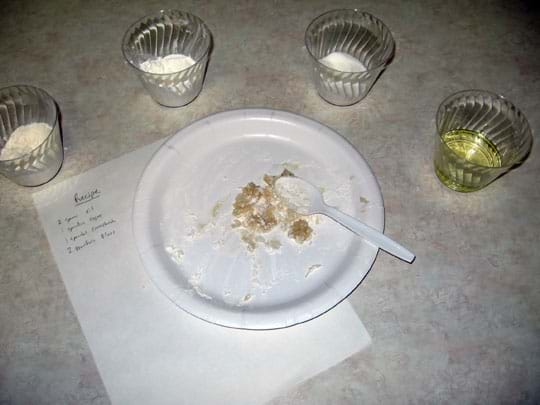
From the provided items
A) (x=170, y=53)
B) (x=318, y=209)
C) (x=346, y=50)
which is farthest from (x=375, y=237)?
(x=170, y=53)

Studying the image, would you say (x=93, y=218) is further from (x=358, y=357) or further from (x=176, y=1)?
(x=176, y=1)

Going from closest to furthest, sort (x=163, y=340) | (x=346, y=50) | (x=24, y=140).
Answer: (x=163, y=340) → (x=24, y=140) → (x=346, y=50)

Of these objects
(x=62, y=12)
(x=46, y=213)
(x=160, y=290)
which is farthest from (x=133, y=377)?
(x=62, y=12)

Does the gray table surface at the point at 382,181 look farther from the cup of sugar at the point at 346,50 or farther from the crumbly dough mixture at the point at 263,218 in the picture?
the crumbly dough mixture at the point at 263,218

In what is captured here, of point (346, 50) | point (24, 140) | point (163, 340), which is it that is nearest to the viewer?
point (163, 340)

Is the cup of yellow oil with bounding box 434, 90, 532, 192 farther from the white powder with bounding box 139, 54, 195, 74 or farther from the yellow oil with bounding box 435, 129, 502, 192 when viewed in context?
the white powder with bounding box 139, 54, 195, 74

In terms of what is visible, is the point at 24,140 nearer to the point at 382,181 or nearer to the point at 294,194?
the point at 294,194
